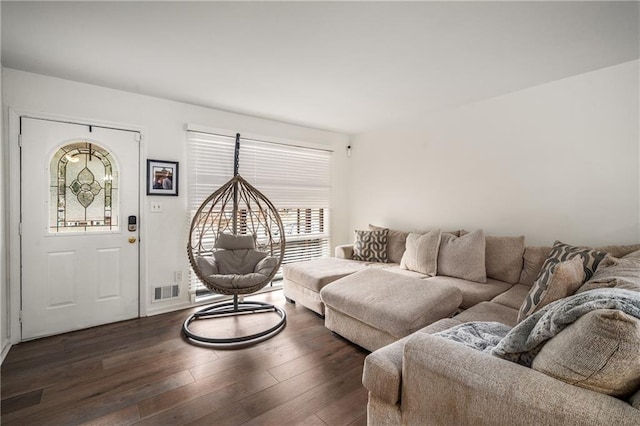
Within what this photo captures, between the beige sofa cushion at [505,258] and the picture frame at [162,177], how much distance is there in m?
3.45

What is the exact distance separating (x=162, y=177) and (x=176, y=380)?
210cm

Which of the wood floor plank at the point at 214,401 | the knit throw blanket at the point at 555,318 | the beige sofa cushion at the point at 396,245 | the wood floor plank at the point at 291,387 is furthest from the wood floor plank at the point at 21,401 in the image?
the beige sofa cushion at the point at 396,245

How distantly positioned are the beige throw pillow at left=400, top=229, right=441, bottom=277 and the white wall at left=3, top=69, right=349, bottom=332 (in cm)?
248

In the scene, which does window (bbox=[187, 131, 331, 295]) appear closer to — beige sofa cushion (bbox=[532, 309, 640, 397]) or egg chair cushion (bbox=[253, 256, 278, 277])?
egg chair cushion (bbox=[253, 256, 278, 277])

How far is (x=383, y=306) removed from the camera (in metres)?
2.15

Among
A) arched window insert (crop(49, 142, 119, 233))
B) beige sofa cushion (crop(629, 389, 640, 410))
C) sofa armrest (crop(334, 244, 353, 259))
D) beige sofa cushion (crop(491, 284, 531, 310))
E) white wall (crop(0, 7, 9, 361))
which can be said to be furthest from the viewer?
sofa armrest (crop(334, 244, 353, 259))

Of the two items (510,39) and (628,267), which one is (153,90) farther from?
(628,267)

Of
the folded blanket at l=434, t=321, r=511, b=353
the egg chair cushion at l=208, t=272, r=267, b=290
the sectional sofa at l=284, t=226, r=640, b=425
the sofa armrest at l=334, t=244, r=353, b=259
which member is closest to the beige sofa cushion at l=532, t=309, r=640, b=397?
the sectional sofa at l=284, t=226, r=640, b=425

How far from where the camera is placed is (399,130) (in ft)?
13.6

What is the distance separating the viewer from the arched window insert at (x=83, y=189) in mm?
2695

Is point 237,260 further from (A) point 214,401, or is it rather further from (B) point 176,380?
(A) point 214,401

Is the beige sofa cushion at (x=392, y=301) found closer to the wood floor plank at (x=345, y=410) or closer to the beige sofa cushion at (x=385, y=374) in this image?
the wood floor plank at (x=345, y=410)

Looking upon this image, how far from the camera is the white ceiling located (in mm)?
1720

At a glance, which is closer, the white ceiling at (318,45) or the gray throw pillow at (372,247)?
the white ceiling at (318,45)
